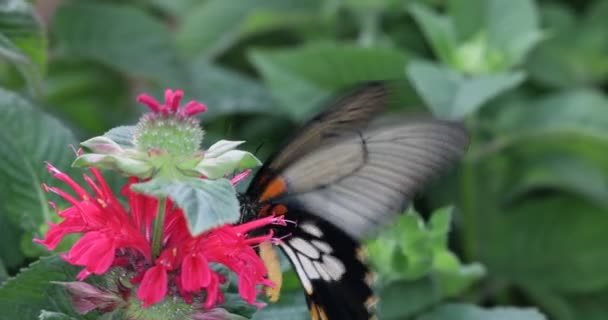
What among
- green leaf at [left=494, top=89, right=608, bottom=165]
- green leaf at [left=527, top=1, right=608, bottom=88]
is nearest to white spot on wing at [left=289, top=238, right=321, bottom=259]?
green leaf at [left=494, top=89, right=608, bottom=165]

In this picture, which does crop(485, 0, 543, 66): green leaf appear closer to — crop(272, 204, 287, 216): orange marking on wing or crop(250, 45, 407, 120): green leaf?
crop(250, 45, 407, 120): green leaf

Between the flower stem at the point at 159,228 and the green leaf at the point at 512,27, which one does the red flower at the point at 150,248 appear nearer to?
the flower stem at the point at 159,228

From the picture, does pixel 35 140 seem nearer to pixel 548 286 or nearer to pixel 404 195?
pixel 404 195

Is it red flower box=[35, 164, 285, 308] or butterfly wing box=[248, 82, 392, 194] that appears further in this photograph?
butterfly wing box=[248, 82, 392, 194]

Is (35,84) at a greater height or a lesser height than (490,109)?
greater

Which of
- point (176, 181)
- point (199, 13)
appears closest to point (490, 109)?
point (199, 13)

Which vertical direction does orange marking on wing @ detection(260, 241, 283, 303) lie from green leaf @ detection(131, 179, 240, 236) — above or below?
below

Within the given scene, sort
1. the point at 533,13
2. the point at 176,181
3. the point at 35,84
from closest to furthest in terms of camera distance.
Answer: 1. the point at 176,181
2. the point at 35,84
3. the point at 533,13
